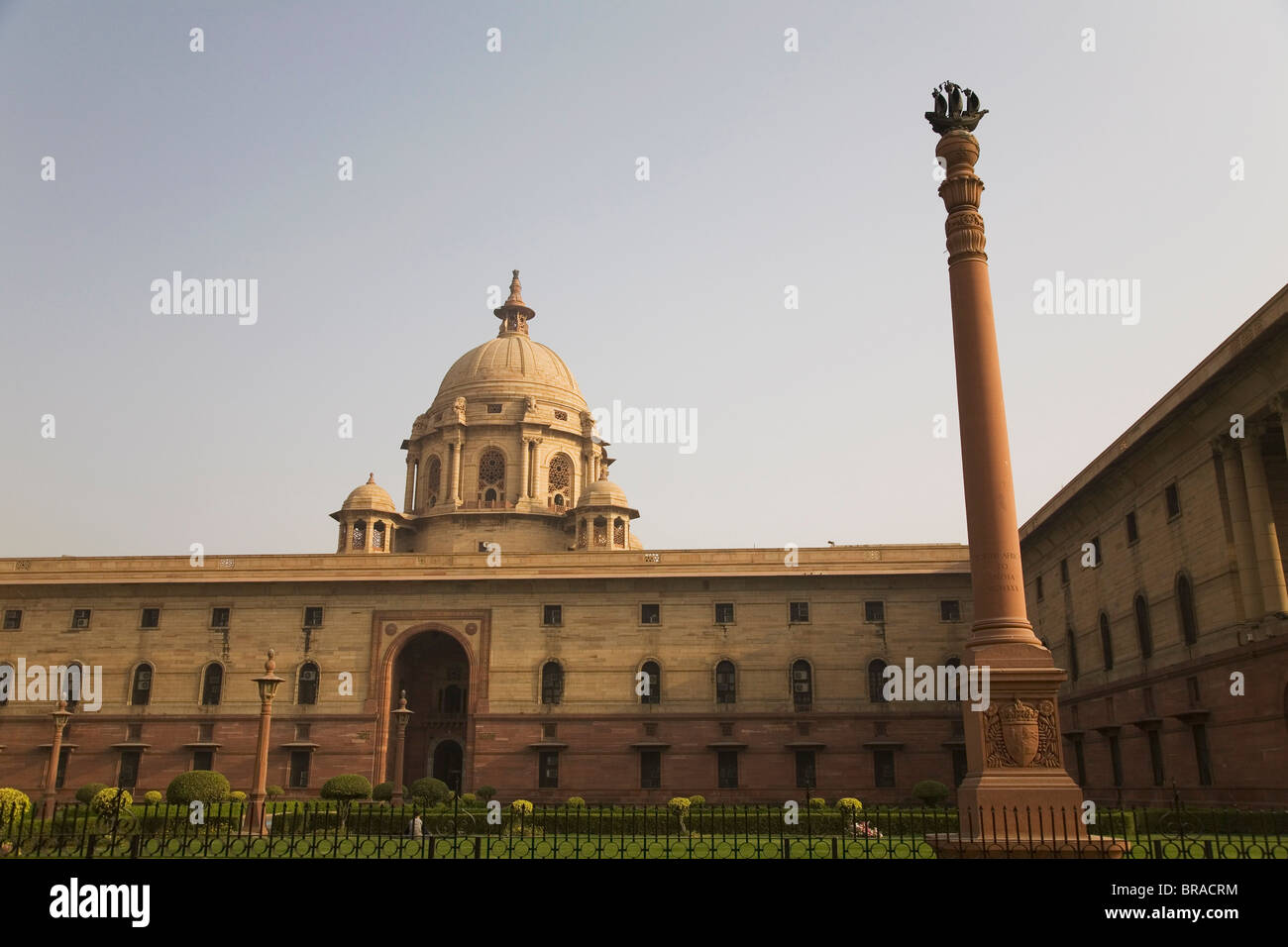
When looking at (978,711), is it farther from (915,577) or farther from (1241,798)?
(915,577)

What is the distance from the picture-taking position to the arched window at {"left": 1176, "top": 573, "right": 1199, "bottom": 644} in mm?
Result: 24297

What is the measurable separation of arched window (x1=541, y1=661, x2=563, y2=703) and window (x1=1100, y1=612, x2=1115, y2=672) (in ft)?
59.4

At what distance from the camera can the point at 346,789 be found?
1286 inches

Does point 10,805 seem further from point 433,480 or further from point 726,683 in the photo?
point 433,480

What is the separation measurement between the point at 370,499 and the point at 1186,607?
35115 millimetres

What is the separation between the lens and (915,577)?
128ft

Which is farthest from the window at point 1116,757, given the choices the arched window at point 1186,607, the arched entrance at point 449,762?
the arched entrance at point 449,762

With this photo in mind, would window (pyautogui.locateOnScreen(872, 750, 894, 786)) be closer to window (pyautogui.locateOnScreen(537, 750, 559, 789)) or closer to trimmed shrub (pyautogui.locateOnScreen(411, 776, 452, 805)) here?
window (pyautogui.locateOnScreen(537, 750, 559, 789))

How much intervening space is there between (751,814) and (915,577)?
12.3m

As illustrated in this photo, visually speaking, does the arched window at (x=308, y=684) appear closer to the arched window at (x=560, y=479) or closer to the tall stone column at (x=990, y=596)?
the arched window at (x=560, y=479)

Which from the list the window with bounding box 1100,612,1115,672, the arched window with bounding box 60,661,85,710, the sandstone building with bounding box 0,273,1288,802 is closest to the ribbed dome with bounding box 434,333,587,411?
the sandstone building with bounding box 0,273,1288,802

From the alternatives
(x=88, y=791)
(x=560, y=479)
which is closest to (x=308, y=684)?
(x=88, y=791)

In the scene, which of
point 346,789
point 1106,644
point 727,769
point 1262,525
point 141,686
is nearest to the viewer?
point 1262,525
